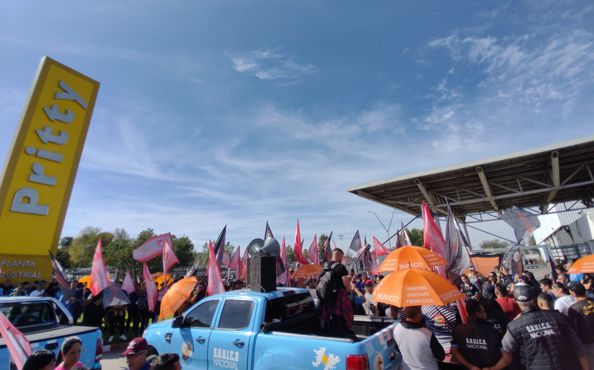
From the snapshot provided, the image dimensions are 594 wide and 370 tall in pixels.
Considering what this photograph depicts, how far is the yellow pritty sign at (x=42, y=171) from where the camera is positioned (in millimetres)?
13148

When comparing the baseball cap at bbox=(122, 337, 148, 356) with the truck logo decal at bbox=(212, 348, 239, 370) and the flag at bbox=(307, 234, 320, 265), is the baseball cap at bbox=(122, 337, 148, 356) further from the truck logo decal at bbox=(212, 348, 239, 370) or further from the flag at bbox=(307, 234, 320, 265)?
the flag at bbox=(307, 234, 320, 265)

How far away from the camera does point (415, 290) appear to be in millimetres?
3727

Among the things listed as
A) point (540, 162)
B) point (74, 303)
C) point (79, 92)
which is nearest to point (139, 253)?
point (74, 303)

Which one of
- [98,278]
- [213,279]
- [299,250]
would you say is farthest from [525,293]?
[299,250]

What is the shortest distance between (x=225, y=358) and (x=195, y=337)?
0.77 m

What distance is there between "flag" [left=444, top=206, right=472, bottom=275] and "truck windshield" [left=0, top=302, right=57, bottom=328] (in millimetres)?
8374

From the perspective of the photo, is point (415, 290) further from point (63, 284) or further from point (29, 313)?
point (63, 284)

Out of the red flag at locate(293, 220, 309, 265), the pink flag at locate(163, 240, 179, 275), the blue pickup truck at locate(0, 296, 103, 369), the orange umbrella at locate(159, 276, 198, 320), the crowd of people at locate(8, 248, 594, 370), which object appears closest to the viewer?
the crowd of people at locate(8, 248, 594, 370)

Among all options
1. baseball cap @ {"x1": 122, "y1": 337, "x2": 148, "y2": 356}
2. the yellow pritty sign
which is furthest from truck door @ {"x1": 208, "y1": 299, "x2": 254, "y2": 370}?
the yellow pritty sign

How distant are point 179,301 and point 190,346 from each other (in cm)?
225

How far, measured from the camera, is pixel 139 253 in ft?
35.5

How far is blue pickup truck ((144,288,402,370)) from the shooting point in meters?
3.33

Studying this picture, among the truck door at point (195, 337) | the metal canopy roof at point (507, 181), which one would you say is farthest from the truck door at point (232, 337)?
the metal canopy roof at point (507, 181)

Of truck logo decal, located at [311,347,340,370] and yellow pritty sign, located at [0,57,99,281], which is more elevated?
yellow pritty sign, located at [0,57,99,281]
